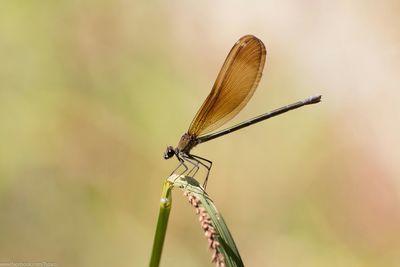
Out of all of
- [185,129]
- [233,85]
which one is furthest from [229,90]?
[185,129]

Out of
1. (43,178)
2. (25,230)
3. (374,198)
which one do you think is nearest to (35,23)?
(43,178)

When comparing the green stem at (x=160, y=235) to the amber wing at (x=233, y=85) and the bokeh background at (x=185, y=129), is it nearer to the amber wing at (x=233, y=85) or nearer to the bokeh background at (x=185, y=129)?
the amber wing at (x=233, y=85)

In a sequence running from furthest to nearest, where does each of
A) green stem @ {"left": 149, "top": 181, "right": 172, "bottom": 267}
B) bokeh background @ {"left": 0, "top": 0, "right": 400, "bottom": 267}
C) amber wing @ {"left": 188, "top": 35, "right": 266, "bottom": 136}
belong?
bokeh background @ {"left": 0, "top": 0, "right": 400, "bottom": 267} < amber wing @ {"left": 188, "top": 35, "right": 266, "bottom": 136} < green stem @ {"left": 149, "top": 181, "right": 172, "bottom": 267}

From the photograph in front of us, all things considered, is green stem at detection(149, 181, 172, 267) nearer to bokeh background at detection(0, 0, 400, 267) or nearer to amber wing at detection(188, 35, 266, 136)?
amber wing at detection(188, 35, 266, 136)

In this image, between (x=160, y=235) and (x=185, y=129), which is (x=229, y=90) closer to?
(x=160, y=235)

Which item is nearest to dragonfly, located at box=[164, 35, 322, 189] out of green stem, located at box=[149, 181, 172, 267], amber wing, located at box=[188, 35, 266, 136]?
amber wing, located at box=[188, 35, 266, 136]

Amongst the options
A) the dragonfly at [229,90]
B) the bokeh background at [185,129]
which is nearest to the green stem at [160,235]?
the dragonfly at [229,90]
